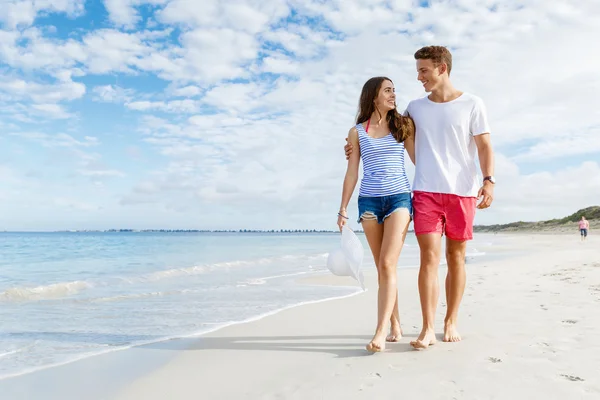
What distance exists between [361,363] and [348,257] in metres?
0.86

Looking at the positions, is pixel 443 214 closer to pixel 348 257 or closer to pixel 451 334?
pixel 348 257

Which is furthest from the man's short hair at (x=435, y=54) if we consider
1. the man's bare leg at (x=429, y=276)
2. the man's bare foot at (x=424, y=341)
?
the man's bare foot at (x=424, y=341)

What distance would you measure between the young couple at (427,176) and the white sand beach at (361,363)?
1.40ft

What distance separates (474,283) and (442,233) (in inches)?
176

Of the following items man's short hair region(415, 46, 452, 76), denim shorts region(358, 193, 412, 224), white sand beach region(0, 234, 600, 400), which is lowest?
white sand beach region(0, 234, 600, 400)

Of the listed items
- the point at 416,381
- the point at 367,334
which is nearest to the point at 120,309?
the point at 367,334

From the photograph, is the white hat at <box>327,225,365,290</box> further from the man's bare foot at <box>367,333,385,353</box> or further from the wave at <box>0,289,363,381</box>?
the wave at <box>0,289,363,381</box>

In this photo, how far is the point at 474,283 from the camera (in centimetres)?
779

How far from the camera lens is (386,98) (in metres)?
3.77

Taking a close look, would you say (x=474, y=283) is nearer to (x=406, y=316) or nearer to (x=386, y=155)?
(x=406, y=316)

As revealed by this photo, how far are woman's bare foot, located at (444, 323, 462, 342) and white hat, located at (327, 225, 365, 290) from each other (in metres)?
0.74

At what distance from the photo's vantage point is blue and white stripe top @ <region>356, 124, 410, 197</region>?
3.67 m

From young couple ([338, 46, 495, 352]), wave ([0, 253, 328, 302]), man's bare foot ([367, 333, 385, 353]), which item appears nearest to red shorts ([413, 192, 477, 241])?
young couple ([338, 46, 495, 352])

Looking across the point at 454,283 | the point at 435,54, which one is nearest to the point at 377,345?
the point at 454,283
